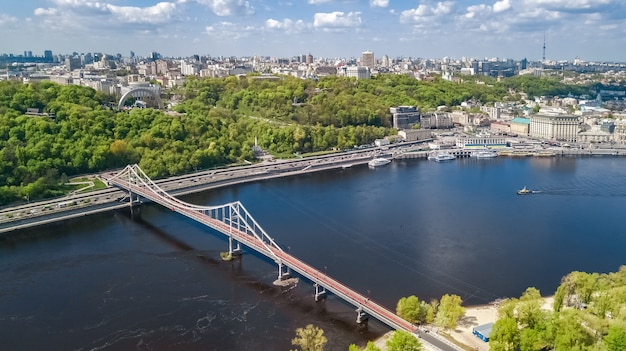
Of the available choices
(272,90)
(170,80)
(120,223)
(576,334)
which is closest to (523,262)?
(576,334)

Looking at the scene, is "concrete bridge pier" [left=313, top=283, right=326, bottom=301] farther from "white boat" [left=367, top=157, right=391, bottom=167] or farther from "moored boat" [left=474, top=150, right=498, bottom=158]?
"moored boat" [left=474, top=150, right=498, bottom=158]

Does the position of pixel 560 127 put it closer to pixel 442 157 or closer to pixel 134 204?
pixel 442 157

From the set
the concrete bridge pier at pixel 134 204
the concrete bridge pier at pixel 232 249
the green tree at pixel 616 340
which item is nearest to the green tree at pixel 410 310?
the green tree at pixel 616 340

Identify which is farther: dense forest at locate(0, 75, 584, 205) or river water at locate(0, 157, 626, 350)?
Result: dense forest at locate(0, 75, 584, 205)

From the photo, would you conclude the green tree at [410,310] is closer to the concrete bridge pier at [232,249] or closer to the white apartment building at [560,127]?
the concrete bridge pier at [232,249]

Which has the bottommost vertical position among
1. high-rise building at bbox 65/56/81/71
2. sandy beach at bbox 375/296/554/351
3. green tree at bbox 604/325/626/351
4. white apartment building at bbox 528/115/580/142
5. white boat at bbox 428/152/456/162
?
sandy beach at bbox 375/296/554/351

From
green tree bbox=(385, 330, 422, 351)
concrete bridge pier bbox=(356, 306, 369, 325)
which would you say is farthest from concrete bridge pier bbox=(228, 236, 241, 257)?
green tree bbox=(385, 330, 422, 351)

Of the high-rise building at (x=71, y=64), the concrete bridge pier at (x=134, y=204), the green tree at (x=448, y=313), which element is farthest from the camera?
the high-rise building at (x=71, y=64)
